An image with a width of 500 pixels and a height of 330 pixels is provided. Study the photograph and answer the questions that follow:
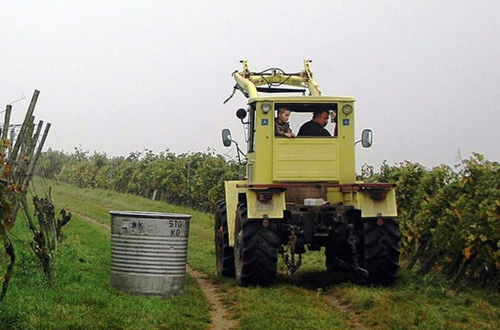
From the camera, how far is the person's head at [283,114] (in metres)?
11.3

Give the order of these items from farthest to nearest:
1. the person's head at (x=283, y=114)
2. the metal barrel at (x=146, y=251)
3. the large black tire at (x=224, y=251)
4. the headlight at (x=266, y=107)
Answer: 1. the large black tire at (x=224, y=251)
2. the person's head at (x=283, y=114)
3. the headlight at (x=266, y=107)
4. the metal barrel at (x=146, y=251)

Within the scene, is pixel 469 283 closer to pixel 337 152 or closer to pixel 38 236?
pixel 337 152

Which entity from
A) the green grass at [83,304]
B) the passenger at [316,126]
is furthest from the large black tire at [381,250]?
the green grass at [83,304]

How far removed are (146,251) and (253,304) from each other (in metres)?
1.39

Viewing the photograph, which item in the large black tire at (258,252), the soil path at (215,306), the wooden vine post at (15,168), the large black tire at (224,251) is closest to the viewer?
the wooden vine post at (15,168)

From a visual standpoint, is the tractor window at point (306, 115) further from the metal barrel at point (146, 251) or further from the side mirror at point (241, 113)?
the metal barrel at point (146, 251)

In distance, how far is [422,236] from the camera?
40.7 feet

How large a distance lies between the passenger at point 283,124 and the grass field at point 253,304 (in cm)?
213

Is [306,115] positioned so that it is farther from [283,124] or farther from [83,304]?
[83,304]

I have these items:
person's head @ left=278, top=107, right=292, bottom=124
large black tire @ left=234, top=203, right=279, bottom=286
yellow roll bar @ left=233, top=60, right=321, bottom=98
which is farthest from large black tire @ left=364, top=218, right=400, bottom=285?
yellow roll bar @ left=233, top=60, right=321, bottom=98

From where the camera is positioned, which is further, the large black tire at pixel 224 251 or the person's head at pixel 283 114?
the large black tire at pixel 224 251

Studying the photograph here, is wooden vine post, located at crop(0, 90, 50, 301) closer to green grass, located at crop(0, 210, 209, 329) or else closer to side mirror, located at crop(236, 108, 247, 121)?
green grass, located at crop(0, 210, 209, 329)

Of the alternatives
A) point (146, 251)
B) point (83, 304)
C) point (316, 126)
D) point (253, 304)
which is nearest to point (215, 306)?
point (253, 304)

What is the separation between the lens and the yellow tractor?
10.4 metres
